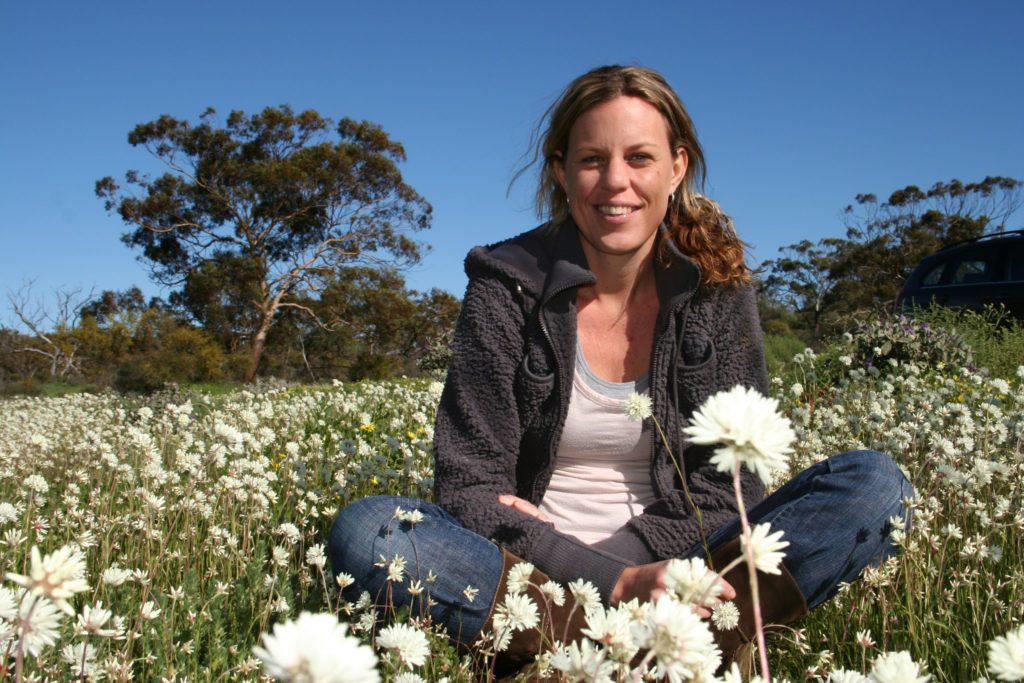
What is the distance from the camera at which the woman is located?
7.80 ft

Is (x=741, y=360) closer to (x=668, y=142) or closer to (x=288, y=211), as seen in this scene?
(x=668, y=142)

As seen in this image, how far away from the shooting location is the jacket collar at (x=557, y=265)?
8.47 ft

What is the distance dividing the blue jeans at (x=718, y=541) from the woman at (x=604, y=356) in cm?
2

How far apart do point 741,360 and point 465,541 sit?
1.05 meters

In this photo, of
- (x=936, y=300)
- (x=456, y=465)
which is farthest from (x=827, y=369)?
(x=456, y=465)

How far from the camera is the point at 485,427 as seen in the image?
2.47 m

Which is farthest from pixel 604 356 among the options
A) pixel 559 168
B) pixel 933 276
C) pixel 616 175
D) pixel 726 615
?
pixel 933 276

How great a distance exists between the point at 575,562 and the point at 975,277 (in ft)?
29.8

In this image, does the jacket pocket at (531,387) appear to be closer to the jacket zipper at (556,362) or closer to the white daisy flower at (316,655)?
the jacket zipper at (556,362)

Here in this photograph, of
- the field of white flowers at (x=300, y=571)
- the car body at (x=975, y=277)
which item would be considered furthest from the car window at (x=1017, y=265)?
the field of white flowers at (x=300, y=571)

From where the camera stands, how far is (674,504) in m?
2.38

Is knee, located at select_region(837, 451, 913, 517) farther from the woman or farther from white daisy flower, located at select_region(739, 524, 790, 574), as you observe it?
white daisy flower, located at select_region(739, 524, 790, 574)

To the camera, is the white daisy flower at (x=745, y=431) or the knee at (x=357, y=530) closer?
the white daisy flower at (x=745, y=431)

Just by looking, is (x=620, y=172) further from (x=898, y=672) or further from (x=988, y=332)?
(x=988, y=332)
